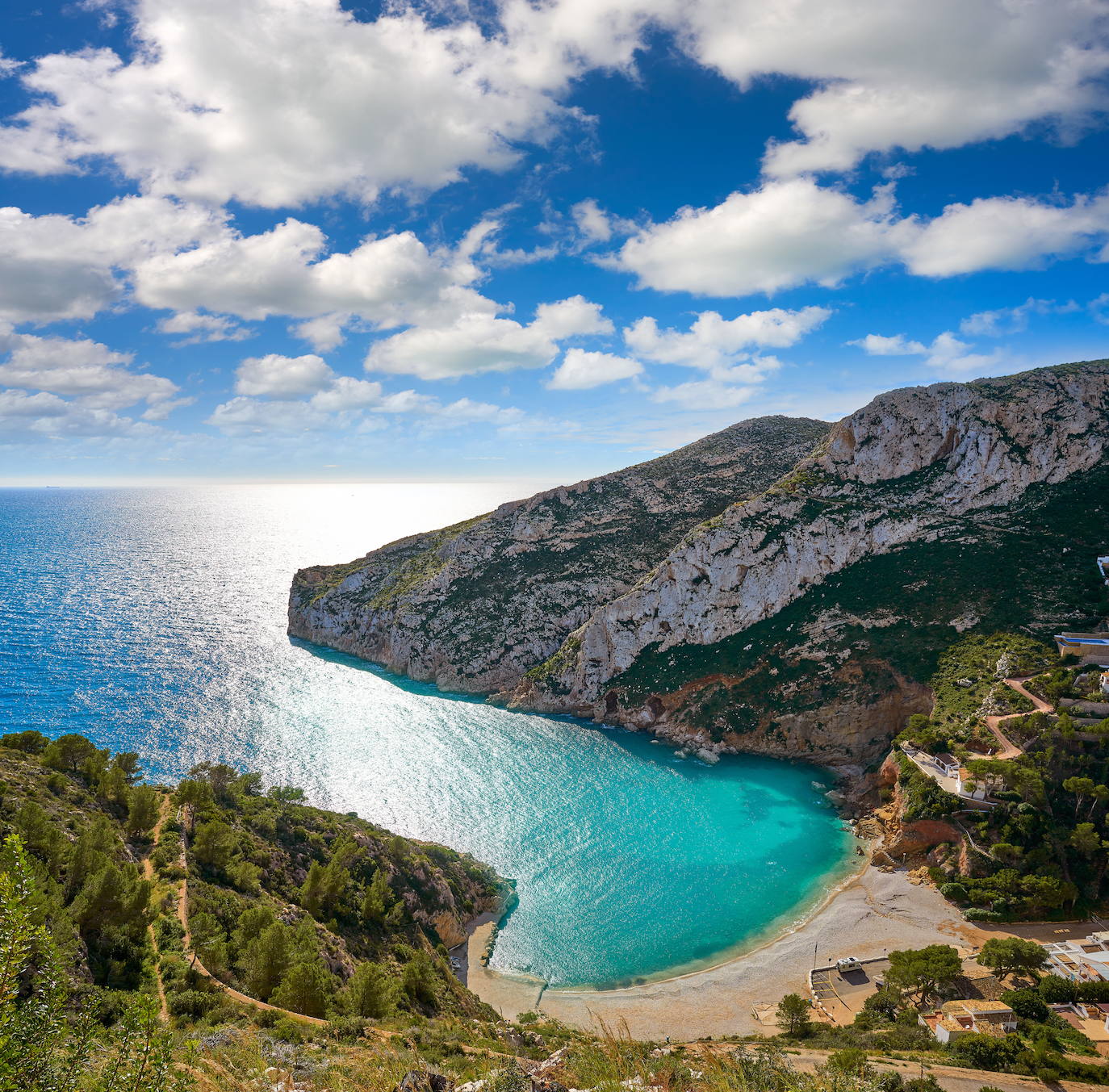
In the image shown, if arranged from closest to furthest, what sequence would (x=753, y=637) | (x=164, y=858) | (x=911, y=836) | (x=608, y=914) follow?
1. (x=164, y=858)
2. (x=608, y=914)
3. (x=911, y=836)
4. (x=753, y=637)

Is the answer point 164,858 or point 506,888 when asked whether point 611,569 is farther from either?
point 164,858

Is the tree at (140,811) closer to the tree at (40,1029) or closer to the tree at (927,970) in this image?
the tree at (40,1029)

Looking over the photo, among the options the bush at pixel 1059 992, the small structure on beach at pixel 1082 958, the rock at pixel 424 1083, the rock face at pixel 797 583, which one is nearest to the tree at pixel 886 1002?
the bush at pixel 1059 992

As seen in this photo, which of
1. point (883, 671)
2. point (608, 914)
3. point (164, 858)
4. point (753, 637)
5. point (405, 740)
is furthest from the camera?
point (753, 637)

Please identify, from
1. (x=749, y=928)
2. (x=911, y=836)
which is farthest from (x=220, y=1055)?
(x=911, y=836)

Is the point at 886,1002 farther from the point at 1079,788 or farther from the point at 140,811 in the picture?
the point at 140,811

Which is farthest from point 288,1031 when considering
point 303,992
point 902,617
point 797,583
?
point 797,583

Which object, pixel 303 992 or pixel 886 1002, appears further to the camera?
pixel 886 1002
